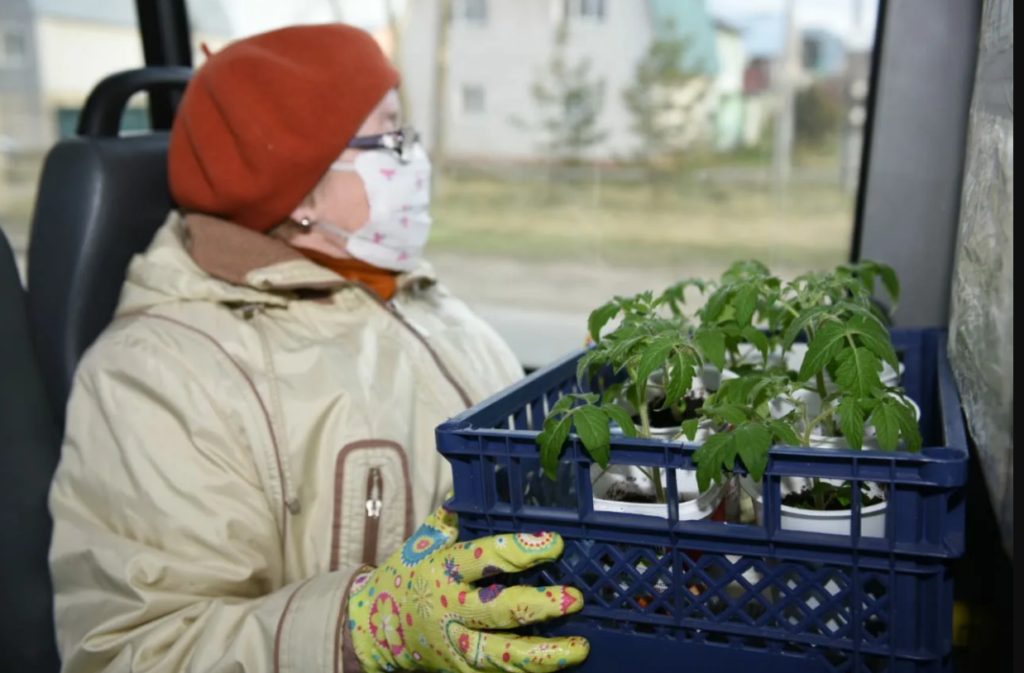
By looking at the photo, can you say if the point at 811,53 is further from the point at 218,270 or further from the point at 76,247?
the point at 76,247

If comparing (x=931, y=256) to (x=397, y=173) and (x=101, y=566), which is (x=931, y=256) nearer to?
(x=397, y=173)

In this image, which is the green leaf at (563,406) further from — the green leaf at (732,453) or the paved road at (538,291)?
the paved road at (538,291)

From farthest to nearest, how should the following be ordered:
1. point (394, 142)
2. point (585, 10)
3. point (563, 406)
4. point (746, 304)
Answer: point (585, 10) → point (394, 142) → point (746, 304) → point (563, 406)

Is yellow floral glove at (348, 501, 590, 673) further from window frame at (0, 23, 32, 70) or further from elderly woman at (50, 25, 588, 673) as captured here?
window frame at (0, 23, 32, 70)

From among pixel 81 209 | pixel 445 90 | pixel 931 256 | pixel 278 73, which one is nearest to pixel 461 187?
pixel 445 90

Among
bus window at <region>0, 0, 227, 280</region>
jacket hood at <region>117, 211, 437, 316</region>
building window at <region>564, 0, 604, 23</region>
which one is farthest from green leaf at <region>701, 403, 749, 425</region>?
bus window at <region>0, 0, 227, 280</region>

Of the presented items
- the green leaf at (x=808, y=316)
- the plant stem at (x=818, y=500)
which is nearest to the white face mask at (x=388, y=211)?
the green leaf at (x=808, y=316)

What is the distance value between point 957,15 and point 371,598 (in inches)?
49.2

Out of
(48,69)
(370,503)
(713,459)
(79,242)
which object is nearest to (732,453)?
(713,459)

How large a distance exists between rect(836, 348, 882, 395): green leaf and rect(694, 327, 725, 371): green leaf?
0.14 meters

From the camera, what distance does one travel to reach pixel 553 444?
802mm

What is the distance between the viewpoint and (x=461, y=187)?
198 cm

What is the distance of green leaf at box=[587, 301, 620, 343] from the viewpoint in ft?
3.42

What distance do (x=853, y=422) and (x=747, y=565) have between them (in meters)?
0.16
